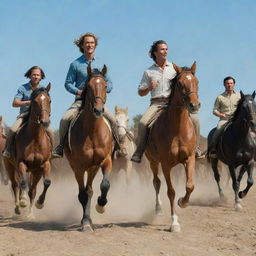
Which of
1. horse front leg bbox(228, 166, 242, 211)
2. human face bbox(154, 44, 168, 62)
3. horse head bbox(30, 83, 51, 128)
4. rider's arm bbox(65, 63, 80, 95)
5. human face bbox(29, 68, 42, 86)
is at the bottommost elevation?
horse front leg bbox(228, 166, 242, 211)

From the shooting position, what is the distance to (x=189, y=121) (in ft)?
32.5

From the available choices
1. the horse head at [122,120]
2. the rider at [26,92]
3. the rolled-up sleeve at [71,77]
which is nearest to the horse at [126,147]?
the horse head at [122,120]

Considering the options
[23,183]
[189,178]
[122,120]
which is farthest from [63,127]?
[122,120]

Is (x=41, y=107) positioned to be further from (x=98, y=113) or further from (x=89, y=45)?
(x=98, y=113)

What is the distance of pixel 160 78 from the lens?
423 inches

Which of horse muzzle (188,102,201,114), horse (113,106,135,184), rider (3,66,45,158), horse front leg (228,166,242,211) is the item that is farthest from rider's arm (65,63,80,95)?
horse (113,106,135,184)

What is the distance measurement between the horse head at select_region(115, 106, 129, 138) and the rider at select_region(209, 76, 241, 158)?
3224mm

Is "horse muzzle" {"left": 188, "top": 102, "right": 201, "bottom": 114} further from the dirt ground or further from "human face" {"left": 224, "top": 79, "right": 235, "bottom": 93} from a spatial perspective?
"human face" {"left": 224, "top": 79, "right": 235, "bottom": 93}

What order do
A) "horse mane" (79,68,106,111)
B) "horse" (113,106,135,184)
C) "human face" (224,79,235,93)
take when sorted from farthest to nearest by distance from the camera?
"horse" (113,106,135,184)
"human face" (224,79,235,93)
"horse mane" (79,68,106,111)

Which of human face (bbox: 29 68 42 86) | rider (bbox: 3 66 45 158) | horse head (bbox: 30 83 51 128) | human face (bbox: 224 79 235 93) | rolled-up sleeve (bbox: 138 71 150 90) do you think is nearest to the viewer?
horse head (bbox: 30 83 51 128)

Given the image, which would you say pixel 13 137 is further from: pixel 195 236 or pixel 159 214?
pixel 195 236

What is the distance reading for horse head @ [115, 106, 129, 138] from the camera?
17.0m

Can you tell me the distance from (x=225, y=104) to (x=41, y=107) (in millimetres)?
6374

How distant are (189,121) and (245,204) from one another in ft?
17.3
